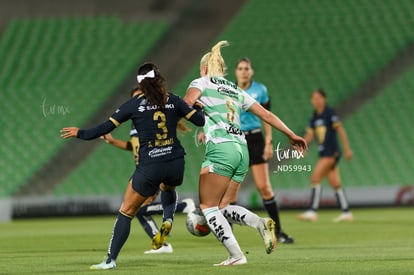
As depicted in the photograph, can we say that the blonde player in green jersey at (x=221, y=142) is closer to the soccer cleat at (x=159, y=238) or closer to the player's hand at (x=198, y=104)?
the player's hand at (x=198, y=104)

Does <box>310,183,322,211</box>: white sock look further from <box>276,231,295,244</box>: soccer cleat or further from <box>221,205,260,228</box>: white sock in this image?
<box>221,205,260,228</box>: white sock

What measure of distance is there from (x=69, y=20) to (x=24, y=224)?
7.87m

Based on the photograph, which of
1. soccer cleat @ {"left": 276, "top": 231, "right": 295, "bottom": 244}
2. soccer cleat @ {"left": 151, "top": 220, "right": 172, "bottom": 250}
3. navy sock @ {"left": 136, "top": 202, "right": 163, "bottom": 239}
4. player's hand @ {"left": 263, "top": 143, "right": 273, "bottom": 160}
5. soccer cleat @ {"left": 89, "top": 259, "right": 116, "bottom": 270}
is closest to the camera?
soccer cleat @ {"left": 89, "top": 259, "right": 116, "bottom": 270}

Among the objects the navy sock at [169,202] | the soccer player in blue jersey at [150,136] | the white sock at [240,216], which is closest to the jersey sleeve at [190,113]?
the soccer player in blue jersey at [150,136]

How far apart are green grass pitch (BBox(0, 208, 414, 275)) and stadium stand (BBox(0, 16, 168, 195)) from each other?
2.89 m

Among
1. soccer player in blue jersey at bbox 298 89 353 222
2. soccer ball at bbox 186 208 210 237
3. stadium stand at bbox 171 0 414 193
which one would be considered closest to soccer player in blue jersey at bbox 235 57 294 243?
soccer ball at bbox 186 208 210 237

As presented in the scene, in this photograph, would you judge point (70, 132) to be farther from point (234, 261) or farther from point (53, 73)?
point (53, 73)

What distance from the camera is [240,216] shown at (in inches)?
369

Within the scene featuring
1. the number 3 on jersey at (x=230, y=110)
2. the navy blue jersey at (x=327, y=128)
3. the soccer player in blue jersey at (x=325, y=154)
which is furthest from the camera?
the navy blue jersey at (x=327, y=128)

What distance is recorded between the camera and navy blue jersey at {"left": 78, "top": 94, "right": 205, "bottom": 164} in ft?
28.5

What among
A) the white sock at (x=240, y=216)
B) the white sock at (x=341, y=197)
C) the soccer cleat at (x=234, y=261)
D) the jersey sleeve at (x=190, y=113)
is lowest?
the white sock at (x=341, y=197)

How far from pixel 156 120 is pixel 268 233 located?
1.54 m

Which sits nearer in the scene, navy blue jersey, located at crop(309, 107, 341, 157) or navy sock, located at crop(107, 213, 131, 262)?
navy sock, located at crop(107, 213, 131, 262)

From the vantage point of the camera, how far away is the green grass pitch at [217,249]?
863cm
